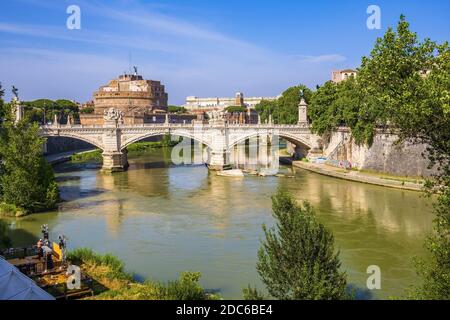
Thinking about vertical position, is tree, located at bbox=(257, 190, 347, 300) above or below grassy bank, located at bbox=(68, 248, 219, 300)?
above

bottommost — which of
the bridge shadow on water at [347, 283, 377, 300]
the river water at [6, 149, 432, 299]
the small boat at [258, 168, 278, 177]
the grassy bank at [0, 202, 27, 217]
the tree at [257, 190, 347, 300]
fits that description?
the bridge shadow on water at [347, 283, 377, 300]

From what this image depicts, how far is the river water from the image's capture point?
1176cm

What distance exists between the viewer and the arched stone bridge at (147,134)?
29562mm

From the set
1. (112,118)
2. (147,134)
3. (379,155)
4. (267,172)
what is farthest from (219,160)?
(379,155)

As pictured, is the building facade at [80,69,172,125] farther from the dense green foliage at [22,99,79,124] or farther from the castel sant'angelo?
the dense green foliage at [22,99,79,124]

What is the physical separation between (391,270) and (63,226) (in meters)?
10.1

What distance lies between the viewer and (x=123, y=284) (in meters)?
9.71

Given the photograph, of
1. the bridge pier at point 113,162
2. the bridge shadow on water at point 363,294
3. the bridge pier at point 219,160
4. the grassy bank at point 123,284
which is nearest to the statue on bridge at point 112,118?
the bridge pier at point 113,162

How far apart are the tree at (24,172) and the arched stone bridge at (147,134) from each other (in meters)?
10.6

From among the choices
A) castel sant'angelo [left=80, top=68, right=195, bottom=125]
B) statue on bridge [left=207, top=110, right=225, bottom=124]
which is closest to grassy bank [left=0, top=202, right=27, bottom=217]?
statue on bridge [left=207, top=110, right=225, bottom=124]

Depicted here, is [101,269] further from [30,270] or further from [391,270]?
[391,270]

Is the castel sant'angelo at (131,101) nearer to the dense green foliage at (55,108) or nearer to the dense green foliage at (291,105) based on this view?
the dense green foliage at (55,108)

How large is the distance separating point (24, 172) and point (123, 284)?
9401mm

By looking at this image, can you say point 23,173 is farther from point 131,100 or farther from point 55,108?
point 131,100
